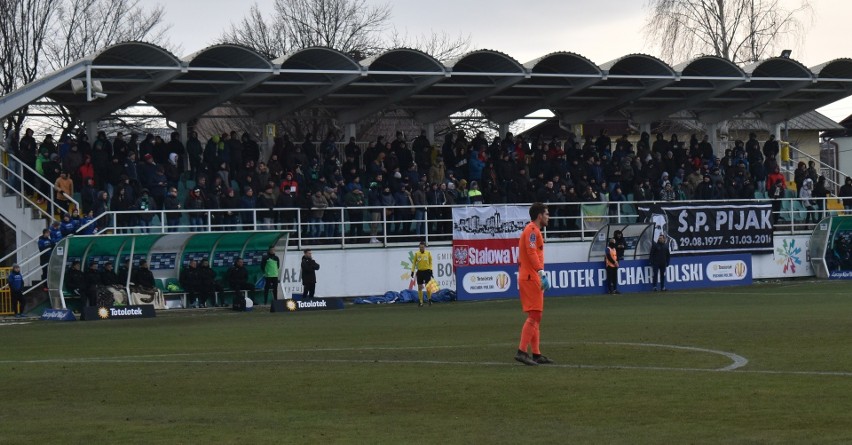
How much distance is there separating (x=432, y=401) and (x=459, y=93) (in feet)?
112

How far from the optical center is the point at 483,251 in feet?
128

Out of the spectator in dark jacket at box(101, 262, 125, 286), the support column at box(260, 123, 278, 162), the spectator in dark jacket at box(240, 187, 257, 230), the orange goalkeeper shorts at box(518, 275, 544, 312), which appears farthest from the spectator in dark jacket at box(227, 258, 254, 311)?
the orange goalkeeper shorts at box(518, 275, 544, 312)

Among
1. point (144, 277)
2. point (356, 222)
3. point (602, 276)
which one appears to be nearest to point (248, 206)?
point (356, 222)

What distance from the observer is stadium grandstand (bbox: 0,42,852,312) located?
122 ft

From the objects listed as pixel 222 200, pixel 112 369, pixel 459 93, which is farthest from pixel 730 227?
pixel 112 369

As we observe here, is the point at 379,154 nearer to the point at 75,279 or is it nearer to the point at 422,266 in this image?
the point at 422,266

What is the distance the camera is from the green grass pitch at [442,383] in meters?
10.6

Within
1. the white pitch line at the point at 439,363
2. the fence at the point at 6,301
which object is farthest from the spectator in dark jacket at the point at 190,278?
the white pitch line at the point at 439,363

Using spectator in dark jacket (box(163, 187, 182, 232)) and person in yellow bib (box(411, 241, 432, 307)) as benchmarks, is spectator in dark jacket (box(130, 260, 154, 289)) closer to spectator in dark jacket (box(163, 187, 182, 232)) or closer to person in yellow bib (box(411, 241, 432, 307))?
spectator in dark jacket (box(163, 187, 182, 232))

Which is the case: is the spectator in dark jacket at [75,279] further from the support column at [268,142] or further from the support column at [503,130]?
the support column at [503,130]

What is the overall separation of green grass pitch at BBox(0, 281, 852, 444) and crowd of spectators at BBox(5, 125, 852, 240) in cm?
1250

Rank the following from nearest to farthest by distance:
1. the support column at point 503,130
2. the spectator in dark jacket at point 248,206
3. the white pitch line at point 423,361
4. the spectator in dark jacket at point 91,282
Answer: the white pitch line at point 423,361, the spectator in dark jacket at point 91,282, the spectator in dark jacket at point 248,206, the support column at point 503,130

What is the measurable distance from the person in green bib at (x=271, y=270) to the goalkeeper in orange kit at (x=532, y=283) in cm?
2039

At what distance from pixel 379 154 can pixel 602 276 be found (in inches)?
319
